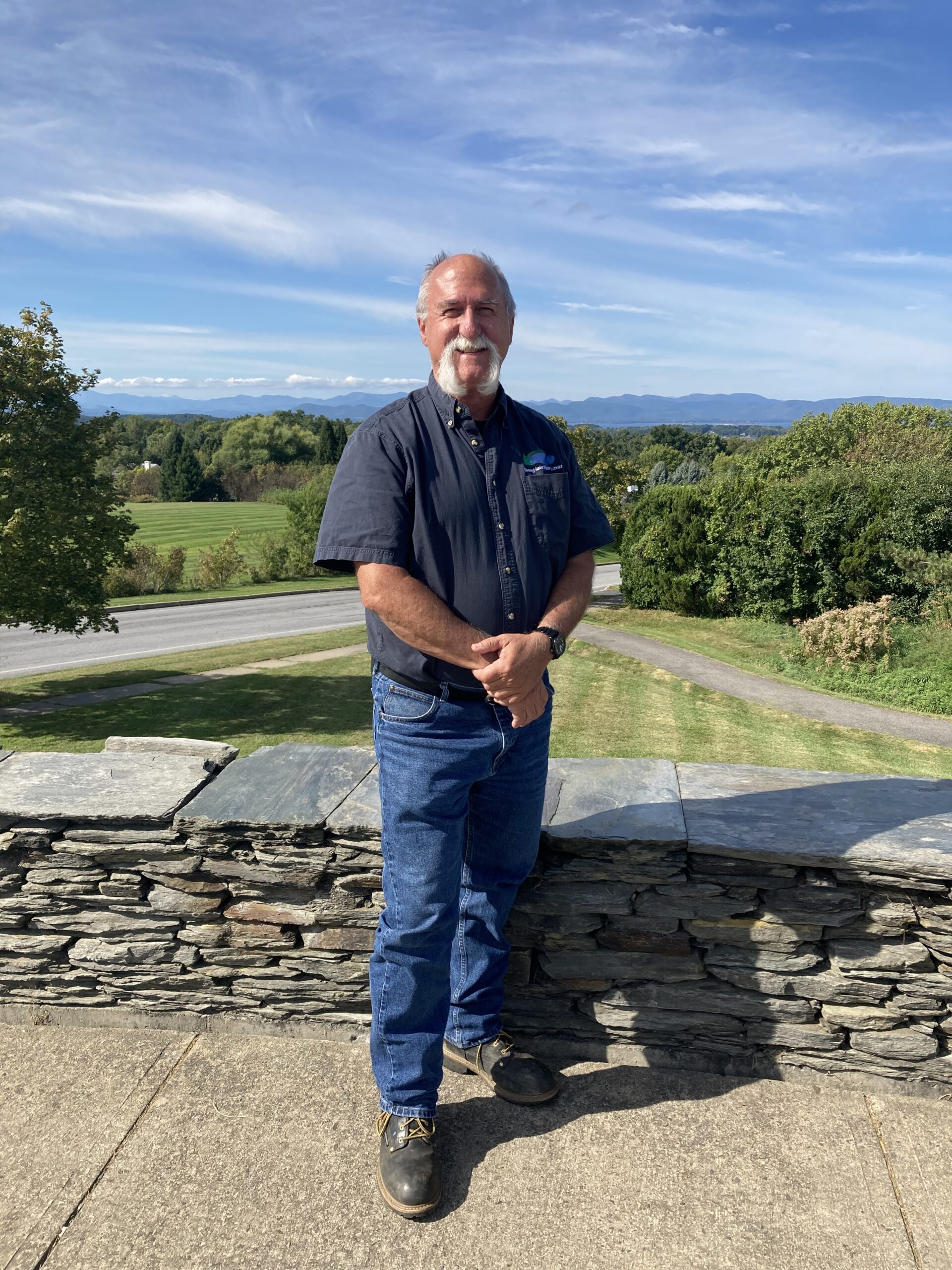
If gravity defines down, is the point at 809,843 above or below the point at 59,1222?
above

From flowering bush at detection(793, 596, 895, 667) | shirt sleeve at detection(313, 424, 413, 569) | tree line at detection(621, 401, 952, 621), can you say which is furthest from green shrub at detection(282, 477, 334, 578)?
shirt sleeve at detection(313, 424, 413, 569)

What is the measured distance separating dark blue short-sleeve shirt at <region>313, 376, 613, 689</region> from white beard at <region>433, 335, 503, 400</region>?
0.05 metres

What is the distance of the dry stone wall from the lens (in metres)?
2.39

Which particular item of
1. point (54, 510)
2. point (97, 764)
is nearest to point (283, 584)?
point (54, 510)

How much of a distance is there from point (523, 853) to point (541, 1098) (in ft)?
2.36

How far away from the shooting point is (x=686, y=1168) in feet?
7.06

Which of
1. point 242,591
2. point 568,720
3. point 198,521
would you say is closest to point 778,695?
point 568,720

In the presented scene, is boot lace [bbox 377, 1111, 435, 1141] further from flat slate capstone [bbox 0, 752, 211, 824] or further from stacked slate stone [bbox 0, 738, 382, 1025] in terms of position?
flat slate capstone [bbox 0, 752, 211, 824]

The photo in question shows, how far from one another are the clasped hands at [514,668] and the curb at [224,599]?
665 inches

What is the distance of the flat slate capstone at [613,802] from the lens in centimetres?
243

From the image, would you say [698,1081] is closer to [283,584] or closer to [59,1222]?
[59,1222]

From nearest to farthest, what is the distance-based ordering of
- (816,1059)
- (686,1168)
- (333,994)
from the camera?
(686,1168) < (816,1059) < (333,994)

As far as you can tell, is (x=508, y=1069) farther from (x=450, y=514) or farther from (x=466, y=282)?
(x=466, y=282)

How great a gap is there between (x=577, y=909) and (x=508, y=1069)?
48cm
